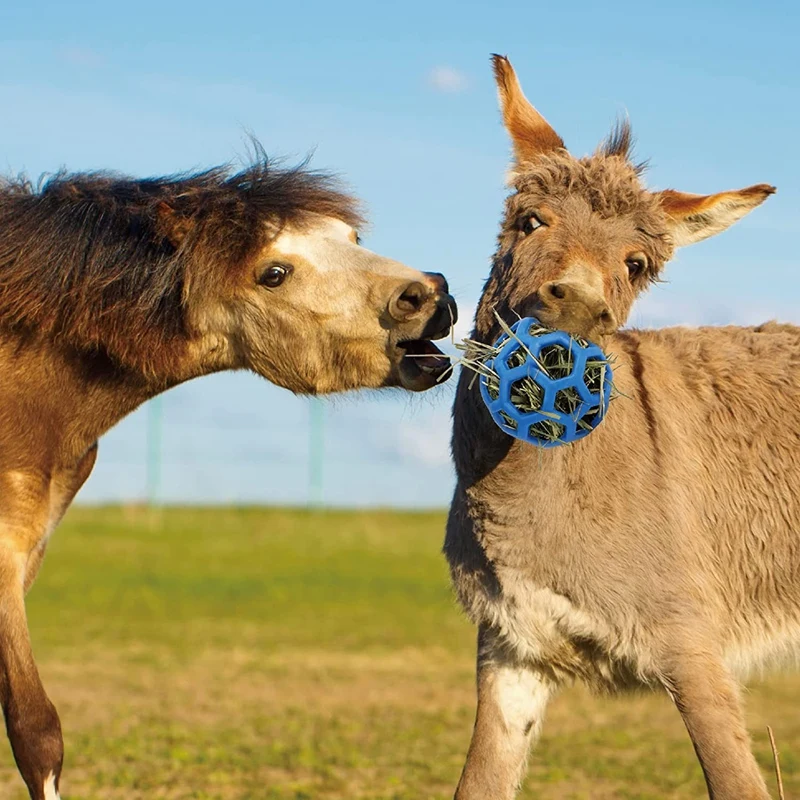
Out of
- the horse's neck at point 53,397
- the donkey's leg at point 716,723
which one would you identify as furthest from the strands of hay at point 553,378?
the horse's neck at point 53,397

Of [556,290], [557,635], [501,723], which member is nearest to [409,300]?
[556,290]

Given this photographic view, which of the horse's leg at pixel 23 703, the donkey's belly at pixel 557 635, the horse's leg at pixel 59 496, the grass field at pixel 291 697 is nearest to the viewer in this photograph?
the donkey's belly at pixel 557 635

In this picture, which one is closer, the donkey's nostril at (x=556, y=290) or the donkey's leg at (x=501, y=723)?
the donkey's nostril at (x=556, y=290)

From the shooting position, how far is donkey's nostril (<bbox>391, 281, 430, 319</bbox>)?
209 inches

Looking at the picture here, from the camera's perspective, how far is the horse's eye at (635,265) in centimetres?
520

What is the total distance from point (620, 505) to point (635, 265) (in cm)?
103

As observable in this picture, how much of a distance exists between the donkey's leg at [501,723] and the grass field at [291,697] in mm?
1438

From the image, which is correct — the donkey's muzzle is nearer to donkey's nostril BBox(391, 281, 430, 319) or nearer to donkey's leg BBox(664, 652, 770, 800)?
donkey's nostril BBox(391, 281, 430, 319)

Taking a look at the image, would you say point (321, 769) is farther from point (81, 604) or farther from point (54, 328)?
point (81, 604)

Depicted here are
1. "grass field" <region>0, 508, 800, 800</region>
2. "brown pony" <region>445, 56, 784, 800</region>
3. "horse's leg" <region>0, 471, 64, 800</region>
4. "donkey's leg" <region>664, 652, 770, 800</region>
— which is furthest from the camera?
"grass field" <region>0, 508, 800, 800</region>

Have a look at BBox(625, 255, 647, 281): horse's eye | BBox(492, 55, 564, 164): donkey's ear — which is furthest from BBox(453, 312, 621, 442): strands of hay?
BBox(492, 55, 564, 164): donkey's ear

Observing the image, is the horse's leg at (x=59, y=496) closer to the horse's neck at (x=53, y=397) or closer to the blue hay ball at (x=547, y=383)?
the horse's neck at (x=53, y=397)

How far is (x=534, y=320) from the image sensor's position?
4.70 m

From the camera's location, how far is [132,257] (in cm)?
561
